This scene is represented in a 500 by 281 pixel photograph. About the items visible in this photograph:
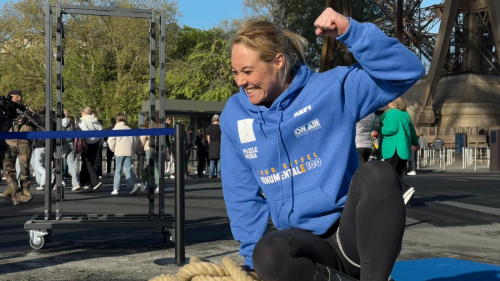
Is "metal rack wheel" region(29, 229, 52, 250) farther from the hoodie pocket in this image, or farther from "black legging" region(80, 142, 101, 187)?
"black legging" region(80, 142, 101, 187)

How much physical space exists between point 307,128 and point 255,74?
311 millimetres

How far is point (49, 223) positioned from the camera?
6871mm

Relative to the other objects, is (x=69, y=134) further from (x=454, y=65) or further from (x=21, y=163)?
(x=454, y=65)

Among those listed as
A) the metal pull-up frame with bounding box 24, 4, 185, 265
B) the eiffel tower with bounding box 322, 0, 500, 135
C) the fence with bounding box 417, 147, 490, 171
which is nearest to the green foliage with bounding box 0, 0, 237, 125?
the eiffel tower with bounding box 322, 0, 500, 135

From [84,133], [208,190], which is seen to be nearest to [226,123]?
[84,133]

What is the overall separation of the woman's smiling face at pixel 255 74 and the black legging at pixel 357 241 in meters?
0.59

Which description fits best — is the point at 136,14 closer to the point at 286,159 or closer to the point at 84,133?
the point at 84,133

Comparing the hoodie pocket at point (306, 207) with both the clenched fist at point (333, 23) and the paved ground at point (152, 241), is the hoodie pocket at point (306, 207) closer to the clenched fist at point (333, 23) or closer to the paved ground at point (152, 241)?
the clenched fist at point (333, 23)

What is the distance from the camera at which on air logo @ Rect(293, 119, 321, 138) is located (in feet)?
10.5

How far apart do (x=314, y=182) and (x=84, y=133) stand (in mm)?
3485

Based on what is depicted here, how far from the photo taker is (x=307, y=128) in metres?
3.22

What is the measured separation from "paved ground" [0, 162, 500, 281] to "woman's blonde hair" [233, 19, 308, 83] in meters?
2.77

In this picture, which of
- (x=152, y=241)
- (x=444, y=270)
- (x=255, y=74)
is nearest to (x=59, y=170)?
(x=152, y=241)

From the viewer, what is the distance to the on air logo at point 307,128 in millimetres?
3199
